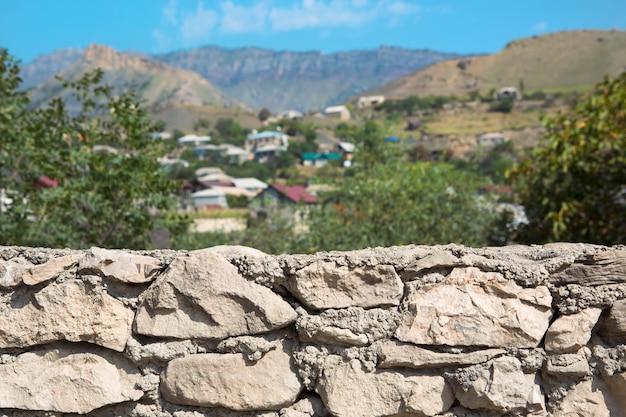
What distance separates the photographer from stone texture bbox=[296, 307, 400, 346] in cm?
198

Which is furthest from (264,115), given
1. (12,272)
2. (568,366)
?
(568,366)

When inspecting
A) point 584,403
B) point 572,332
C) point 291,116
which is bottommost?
point 584,403

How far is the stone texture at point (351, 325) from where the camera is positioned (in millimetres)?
1981

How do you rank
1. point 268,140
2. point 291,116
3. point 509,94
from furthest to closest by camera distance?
point 291,116, point 509,94, point 268,140

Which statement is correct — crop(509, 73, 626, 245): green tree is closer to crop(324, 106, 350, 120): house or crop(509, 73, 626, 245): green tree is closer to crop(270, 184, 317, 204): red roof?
crop(270, 184, 317, 204): red roof

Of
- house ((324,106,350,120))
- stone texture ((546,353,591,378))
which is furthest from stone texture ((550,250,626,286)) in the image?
house ((324,106,350,120))

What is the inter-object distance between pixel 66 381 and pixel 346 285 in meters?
1.02

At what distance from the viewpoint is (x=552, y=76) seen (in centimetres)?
11725

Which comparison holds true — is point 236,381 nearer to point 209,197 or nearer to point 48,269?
point 48,269

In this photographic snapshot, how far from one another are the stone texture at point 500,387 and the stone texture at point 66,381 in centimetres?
111

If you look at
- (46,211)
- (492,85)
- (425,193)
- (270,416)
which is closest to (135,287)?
(270,416)

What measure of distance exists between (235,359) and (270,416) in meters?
0.23

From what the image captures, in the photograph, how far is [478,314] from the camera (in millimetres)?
1955

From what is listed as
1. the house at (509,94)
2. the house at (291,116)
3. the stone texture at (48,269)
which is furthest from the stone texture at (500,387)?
the house at (509,94)
